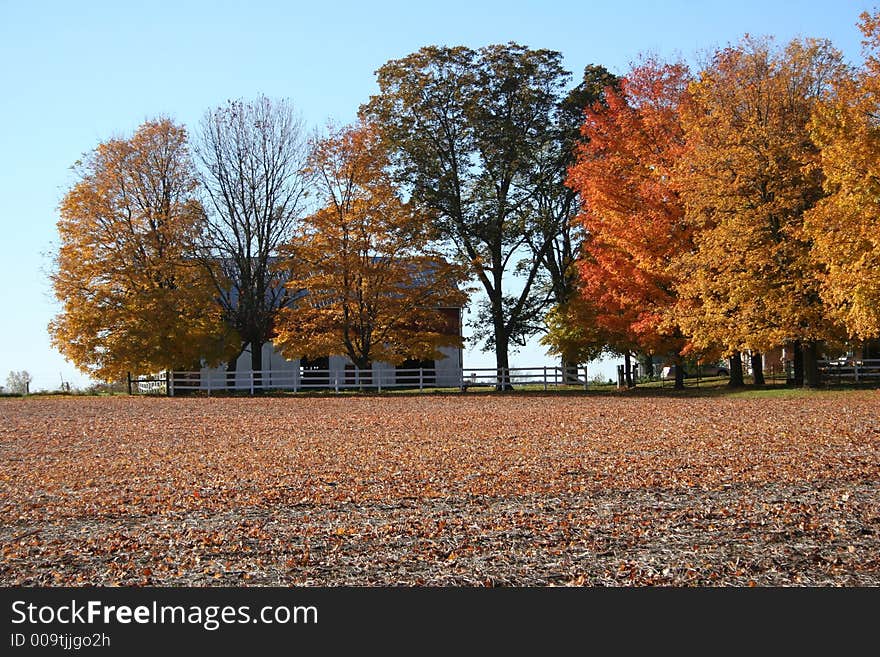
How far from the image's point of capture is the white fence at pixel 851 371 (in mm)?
36781

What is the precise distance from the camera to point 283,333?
133 feet

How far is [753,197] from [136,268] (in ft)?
81.9

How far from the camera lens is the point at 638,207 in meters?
33.5

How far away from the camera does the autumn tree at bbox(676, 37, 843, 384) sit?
1164 inches

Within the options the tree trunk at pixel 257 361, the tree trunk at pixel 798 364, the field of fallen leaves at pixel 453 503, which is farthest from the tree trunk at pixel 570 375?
the field of fallen leaves at pixel 453 503

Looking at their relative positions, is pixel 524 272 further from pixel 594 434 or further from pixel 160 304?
pixel 594 434

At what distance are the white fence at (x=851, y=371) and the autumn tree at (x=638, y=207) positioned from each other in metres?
6.88

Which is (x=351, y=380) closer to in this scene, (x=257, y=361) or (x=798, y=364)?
(x=257, y=361)

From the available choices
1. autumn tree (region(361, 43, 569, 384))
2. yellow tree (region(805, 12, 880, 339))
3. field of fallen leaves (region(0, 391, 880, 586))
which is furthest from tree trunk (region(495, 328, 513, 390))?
field of fallen leaves (region(0, 391, 880, 586))

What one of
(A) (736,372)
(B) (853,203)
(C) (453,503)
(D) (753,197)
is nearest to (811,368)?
(A) (736,372)

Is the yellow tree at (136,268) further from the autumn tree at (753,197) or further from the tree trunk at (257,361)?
the autumn tree at (753,197)

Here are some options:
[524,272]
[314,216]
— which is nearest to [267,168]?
[314,216]

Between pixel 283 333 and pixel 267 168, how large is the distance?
7.51 meters

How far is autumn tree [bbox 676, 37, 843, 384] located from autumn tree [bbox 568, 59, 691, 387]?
1239 millimetres
